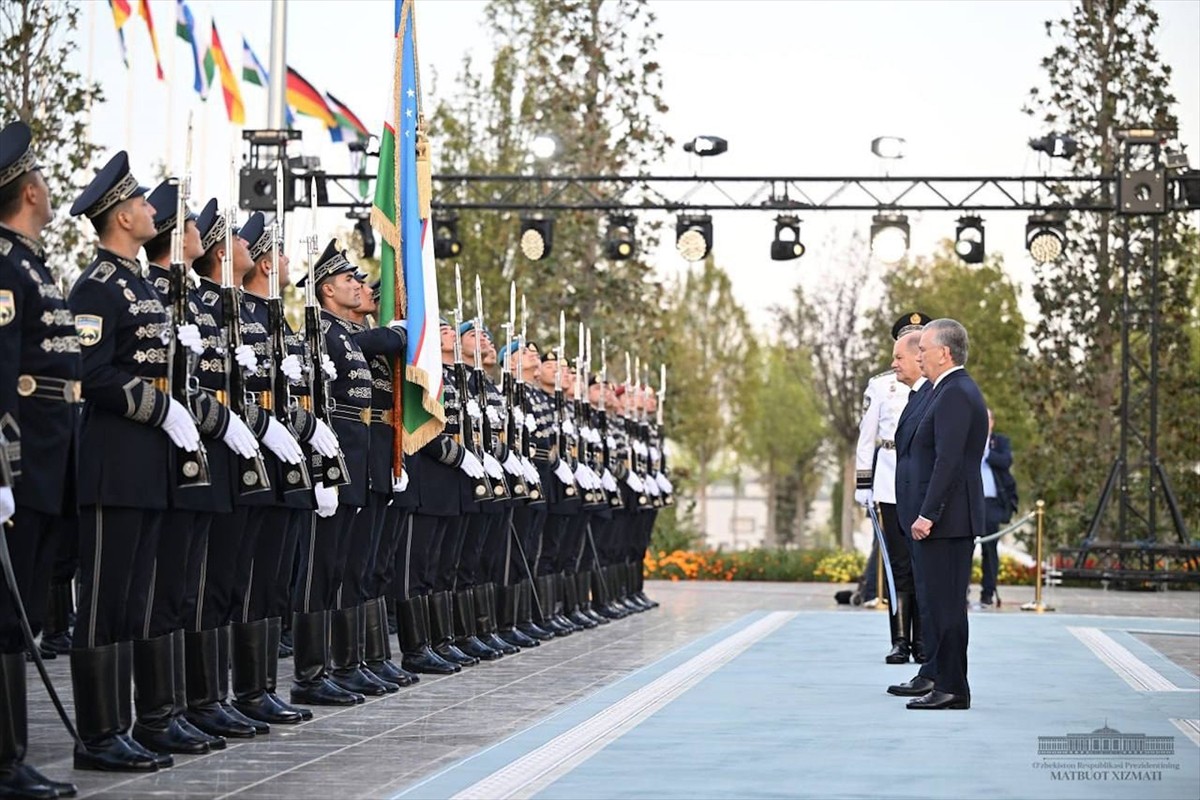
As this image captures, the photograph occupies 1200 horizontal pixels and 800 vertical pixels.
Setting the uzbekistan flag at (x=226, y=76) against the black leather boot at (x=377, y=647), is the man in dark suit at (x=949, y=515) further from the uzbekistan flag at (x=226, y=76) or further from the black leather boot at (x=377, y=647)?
the uzbekistan flag at (x=226, y=76)

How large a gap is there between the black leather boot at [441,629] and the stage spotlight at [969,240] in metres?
10.5

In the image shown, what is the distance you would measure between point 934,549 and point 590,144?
1540cm

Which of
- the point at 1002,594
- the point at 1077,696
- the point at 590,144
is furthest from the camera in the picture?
the point at 590,144

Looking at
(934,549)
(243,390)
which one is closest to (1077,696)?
(934,549)

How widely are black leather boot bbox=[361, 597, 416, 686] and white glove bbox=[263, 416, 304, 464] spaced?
69.4 inches

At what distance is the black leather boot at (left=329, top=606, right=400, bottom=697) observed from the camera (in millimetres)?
8289

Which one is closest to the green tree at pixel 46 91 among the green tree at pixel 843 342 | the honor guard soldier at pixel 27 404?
the honor guard soldier at pixel 27 404

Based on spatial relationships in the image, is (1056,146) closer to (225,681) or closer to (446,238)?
(446,238)

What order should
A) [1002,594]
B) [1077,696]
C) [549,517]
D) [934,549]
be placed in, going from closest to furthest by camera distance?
→ [934,549] → [1077,696] → [549,517] → [1002,594]

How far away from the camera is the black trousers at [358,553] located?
8.36 meters

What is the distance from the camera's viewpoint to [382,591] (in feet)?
29.2

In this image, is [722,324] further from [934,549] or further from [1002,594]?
[934,549]

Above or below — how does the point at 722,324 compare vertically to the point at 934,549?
above

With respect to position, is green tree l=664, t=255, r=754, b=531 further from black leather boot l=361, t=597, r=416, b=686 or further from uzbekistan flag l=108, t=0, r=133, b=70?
black leather boot l=361, t=597, r=416, b=686
